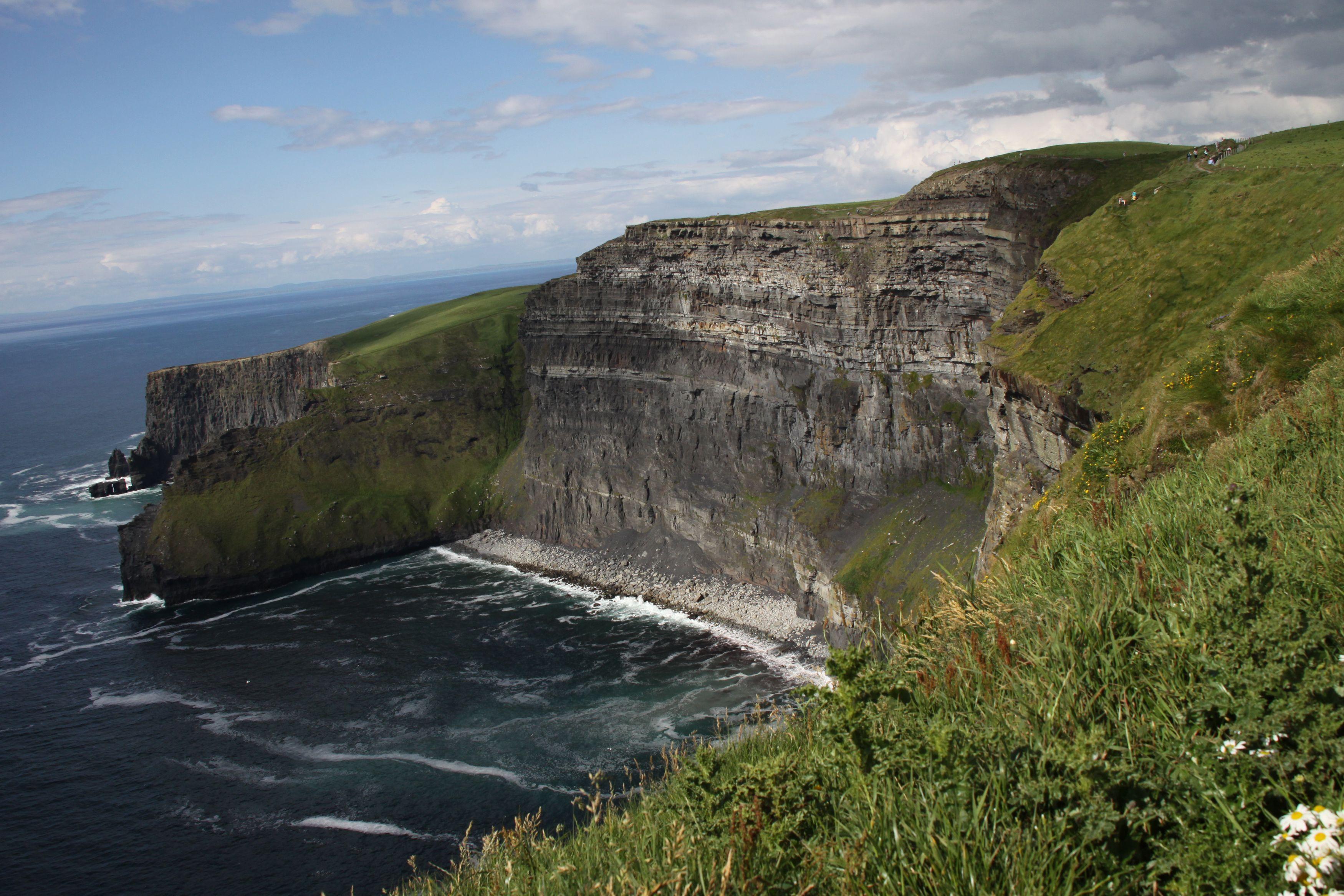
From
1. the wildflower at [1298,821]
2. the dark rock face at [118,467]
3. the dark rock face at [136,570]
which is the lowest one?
the dark rock face at [136,570]

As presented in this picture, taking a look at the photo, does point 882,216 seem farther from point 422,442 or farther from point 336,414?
point 336,414

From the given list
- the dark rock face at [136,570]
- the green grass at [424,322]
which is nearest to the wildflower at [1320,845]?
the dark rock face at [136,570]

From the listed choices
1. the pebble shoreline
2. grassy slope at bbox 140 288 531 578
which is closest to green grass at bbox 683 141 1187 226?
the pebble shoreline

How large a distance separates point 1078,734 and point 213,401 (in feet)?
503

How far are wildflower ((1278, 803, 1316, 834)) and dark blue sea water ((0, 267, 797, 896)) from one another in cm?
3504

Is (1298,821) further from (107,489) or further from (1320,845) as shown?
(107,489)

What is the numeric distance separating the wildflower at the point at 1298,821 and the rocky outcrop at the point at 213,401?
139343mm

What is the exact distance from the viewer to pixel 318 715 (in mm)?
61938

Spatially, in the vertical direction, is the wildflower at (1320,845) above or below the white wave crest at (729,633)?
above

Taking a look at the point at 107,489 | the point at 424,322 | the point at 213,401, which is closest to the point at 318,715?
the point at 107,489

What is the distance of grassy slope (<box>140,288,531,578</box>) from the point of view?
316ft

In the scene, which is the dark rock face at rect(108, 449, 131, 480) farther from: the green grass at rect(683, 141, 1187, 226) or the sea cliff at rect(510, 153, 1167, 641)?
the green grass at rect(683, 141, 1187, 226)

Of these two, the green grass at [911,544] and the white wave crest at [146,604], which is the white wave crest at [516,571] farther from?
the white wave crest at [146,604]

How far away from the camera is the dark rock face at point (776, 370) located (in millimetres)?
64250
